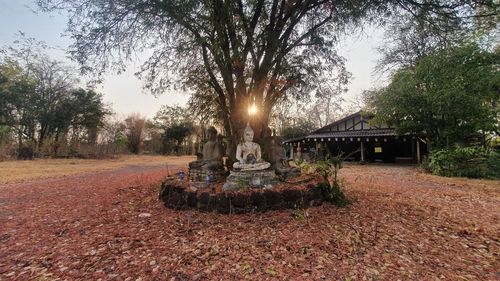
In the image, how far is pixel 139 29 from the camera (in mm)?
5527

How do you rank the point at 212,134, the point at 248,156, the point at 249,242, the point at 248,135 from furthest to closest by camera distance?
the point at 212,134, the point at 248,135, the point at 248,156, the point at 249,242

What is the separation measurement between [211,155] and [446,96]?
419 inches

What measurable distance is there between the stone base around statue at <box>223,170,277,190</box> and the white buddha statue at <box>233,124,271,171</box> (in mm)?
119

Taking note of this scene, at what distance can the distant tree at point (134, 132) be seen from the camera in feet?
94.2

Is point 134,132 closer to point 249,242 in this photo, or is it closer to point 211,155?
point 211,155

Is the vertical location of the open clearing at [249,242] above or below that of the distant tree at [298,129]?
below

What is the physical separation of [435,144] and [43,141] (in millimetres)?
27418

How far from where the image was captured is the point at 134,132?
28922 mm

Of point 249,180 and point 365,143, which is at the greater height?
point 365,143

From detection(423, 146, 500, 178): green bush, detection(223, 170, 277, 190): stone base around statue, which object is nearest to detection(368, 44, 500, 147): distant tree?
detection(423, 146, 500, 178): green bush

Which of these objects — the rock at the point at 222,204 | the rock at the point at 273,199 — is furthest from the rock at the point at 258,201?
the rock at the point at 222,204

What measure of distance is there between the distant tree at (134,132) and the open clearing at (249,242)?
2532cm

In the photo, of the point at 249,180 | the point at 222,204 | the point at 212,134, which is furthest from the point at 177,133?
the point at 222,204

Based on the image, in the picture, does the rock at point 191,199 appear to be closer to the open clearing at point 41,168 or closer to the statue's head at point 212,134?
the statue's head at point 212,134
